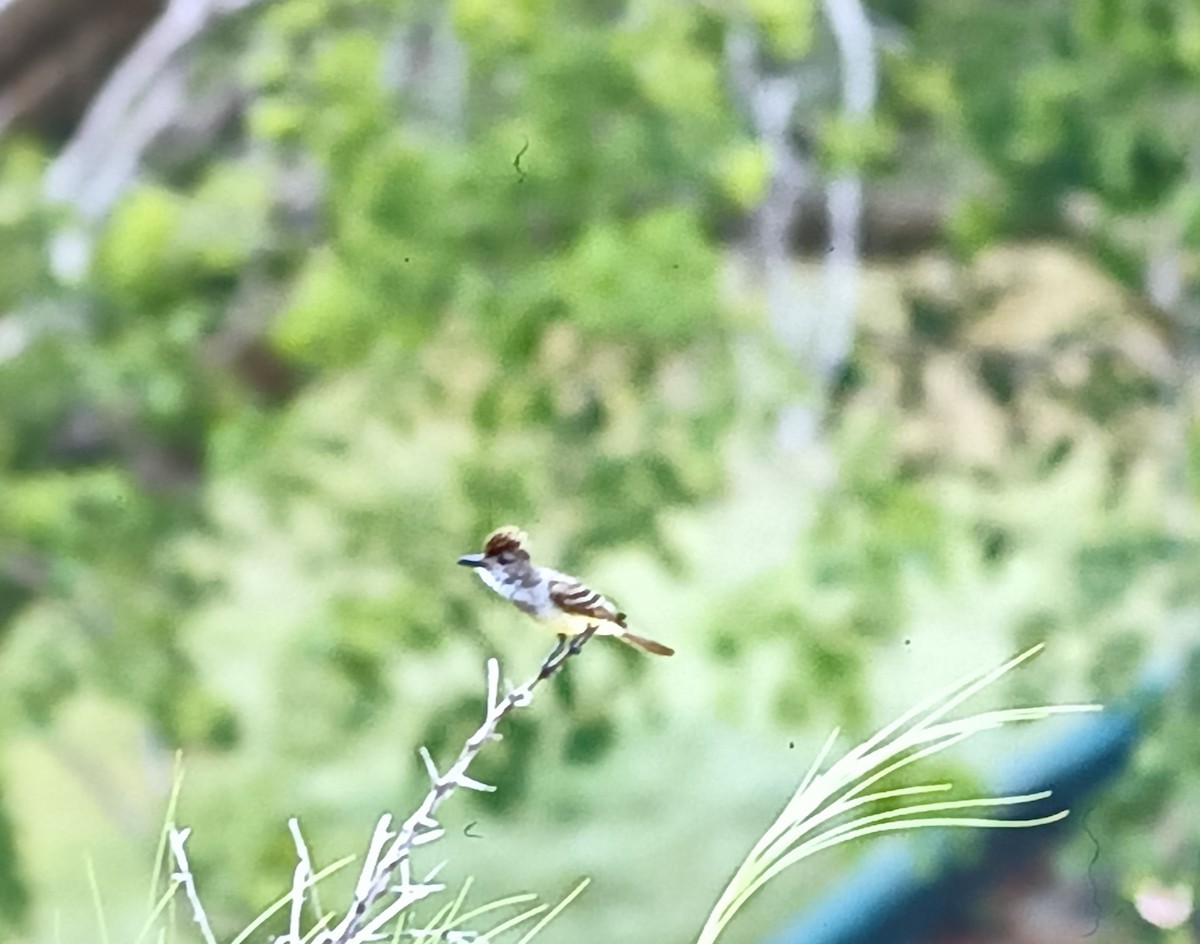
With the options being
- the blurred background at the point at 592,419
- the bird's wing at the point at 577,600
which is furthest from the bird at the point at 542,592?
the blurred background at the point at 592,419

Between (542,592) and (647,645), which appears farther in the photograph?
(647,645)

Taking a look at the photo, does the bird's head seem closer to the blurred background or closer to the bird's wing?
the bird's wing

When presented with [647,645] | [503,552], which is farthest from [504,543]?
[647,645]

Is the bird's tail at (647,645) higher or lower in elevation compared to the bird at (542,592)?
lower

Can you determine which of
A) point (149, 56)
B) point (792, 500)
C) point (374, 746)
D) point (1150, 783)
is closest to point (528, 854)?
point (374, 746)

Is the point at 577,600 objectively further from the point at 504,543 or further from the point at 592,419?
the point at 592,419

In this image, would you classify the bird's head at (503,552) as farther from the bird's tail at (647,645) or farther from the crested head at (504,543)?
the bird's tail at (647,645)

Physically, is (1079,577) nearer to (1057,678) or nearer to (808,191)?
(1057,678)

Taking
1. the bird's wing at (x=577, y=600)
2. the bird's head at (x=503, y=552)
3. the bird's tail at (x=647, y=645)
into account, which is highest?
the bird's head at (x=503, y=552)
